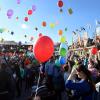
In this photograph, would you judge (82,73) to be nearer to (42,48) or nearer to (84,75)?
(84,75)

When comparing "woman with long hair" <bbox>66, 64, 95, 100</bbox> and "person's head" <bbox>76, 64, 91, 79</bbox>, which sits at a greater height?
"person's head" <bbox>76, 64, 91, 79</bbox>

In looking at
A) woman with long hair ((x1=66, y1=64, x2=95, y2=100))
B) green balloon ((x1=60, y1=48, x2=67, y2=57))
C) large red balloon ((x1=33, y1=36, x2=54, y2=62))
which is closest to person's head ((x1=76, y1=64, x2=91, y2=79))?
woman with long hair ((x1=66, y1=64, x2=95, y2=100))

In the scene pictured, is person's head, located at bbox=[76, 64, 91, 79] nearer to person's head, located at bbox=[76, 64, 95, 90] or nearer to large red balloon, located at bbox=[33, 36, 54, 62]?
person's head, located at bbox=[76, 64, 95, 90]

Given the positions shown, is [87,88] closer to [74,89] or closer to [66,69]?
[74,89]

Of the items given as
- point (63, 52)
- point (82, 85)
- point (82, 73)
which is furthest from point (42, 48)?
point (63, 52)

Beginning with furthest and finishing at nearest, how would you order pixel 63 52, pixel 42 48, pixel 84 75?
pixel 63 52
pixel 42 48
pixel 84 75

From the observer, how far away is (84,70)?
18.3 ft

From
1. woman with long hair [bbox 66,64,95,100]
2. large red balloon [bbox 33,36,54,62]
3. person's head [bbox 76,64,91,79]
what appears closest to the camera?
woman with long hair [bbox 66,64,95,100]

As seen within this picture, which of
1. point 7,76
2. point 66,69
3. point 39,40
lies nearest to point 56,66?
point 66,69

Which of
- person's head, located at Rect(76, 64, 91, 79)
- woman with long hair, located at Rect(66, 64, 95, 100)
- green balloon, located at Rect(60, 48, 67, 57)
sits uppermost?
green balloon, located at Rect(60, 48, 67, 57)

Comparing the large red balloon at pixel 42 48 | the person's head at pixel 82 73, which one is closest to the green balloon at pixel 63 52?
the large red balloon at pixel 42 48

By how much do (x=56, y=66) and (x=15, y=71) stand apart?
336 centimetres

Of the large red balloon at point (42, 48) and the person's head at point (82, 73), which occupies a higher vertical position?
the large red balloon at point (42, 48)

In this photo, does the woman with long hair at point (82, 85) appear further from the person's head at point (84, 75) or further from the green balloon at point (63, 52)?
the green balloon at point (63, 52)
